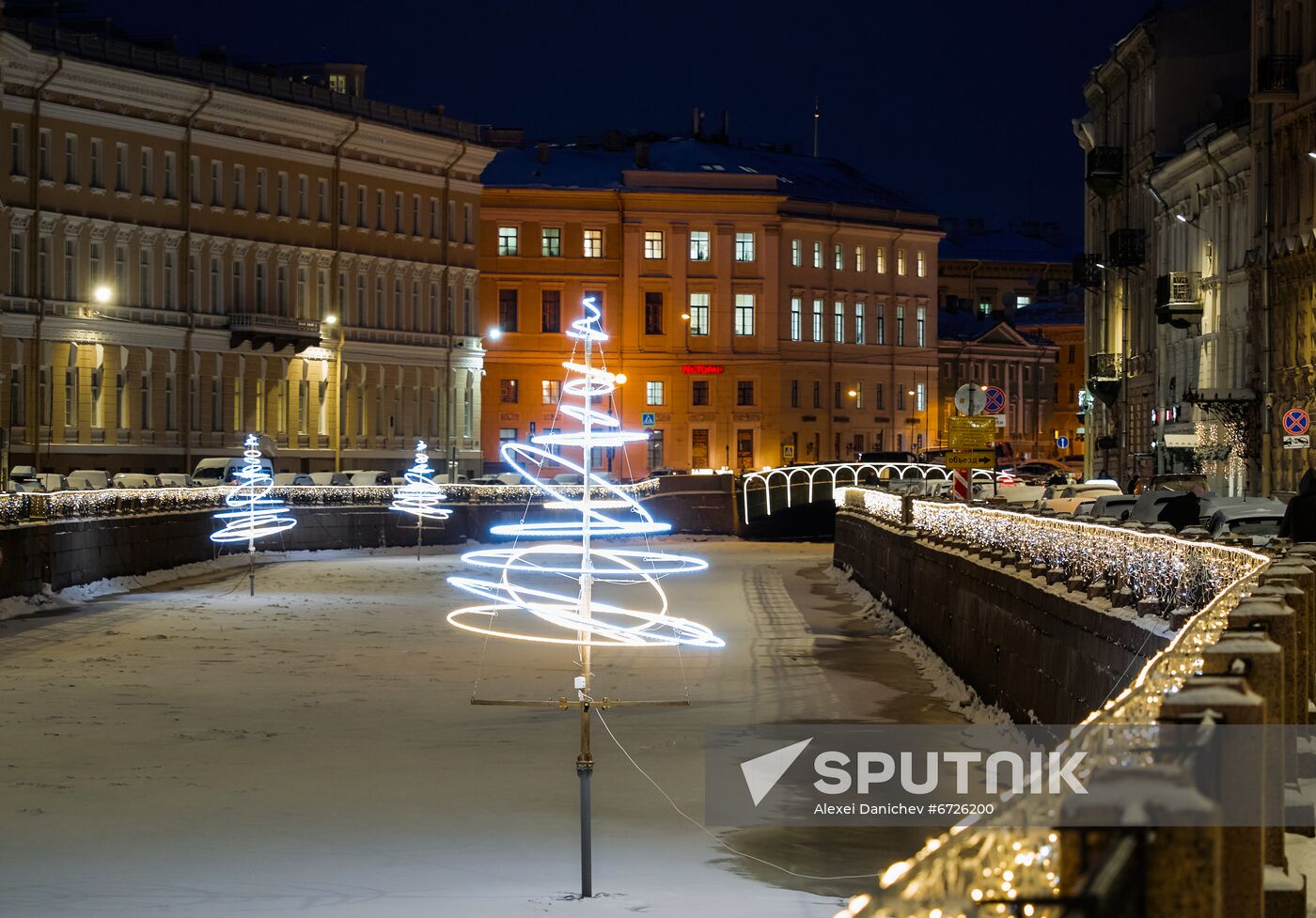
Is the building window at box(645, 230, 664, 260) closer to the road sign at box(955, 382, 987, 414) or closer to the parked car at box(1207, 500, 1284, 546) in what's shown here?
the road sign at box(955, 382, 987, 414)

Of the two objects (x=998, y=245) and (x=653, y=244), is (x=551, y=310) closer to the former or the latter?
(x=653, y=244)

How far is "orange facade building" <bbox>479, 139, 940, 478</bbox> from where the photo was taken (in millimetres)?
124250

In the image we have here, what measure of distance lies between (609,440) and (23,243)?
211ft

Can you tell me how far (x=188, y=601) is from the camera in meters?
47.8

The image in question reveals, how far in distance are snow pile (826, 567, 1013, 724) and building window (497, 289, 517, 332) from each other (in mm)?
71843

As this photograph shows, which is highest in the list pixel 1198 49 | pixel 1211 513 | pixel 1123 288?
pixel 1198 49

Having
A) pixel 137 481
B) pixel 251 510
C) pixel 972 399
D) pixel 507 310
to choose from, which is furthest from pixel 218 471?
pixel 972 399

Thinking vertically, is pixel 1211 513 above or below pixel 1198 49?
below

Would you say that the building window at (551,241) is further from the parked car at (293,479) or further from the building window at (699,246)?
the parked car at (293,479)

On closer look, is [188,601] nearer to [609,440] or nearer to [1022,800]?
[609,440]

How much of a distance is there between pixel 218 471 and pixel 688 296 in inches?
→ 2003

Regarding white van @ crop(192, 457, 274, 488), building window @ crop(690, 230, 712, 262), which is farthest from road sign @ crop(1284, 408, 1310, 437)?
building window @ crop(690, 230, 712, 262)

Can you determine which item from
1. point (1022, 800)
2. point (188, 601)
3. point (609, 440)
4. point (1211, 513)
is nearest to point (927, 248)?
point (188, 601)

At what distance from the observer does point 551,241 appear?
12488 cm
